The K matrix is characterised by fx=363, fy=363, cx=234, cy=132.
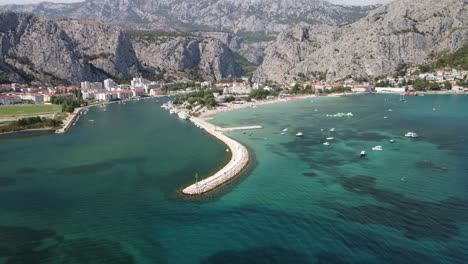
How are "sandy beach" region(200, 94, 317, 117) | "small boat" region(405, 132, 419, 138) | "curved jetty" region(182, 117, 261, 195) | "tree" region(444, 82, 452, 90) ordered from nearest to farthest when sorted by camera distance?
1. "curved jetty" region(182, 117, 261, 195)
2. "small boat" region(405, 132, 419, 138)
3. "sandy beach" region(200, 94, 317, 117)
4. "tree" region(444, 82, 452, 90)

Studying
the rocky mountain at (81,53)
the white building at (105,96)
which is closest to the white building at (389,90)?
the white building at (105,96)

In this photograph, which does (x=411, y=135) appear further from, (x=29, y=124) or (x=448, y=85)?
(x=448, y=85)

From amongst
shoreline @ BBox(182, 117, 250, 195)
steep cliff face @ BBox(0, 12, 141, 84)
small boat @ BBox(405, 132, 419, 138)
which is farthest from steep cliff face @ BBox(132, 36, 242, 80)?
small boat @ BBox(405, 132, 419, 138)

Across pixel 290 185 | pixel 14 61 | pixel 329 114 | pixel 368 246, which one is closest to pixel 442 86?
pixel 329 114

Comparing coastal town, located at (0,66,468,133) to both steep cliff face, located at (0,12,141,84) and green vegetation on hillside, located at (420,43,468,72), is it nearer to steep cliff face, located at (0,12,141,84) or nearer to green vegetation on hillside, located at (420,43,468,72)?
green vegetation on hillside, located at (420,43,468,72)

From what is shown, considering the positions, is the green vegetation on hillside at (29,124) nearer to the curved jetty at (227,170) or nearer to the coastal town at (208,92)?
the coastal town at (208,92)

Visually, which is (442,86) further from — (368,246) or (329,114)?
(368,246)
